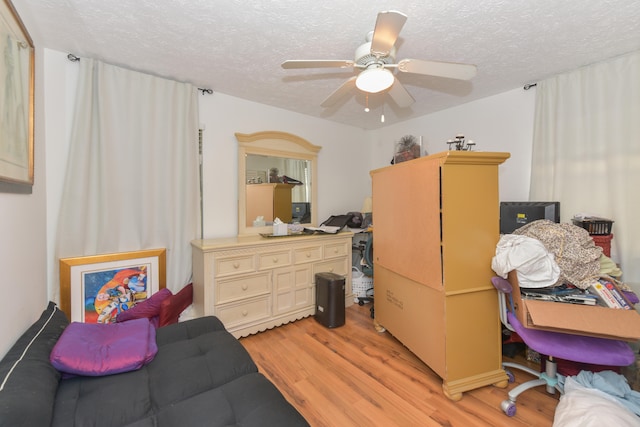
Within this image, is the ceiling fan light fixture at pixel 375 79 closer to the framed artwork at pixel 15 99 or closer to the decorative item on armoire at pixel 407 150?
the decorative item on armoire at pixel 407 150

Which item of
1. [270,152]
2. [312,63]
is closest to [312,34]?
[312,63]

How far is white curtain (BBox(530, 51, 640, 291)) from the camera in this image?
6.57 feet

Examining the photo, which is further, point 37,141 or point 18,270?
point 37,141

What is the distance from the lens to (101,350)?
132 centimetres

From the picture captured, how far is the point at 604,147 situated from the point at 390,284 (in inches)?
82.2

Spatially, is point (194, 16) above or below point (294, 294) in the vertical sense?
above

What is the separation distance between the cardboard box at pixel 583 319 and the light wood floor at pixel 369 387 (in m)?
0.53

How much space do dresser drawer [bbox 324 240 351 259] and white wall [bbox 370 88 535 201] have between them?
1695 millimetres

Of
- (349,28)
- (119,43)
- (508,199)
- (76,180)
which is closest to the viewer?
(349,28)

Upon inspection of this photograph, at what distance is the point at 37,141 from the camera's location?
174 centimetres

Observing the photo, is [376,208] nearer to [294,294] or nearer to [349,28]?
[294,294]

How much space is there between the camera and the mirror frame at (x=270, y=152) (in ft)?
9.35

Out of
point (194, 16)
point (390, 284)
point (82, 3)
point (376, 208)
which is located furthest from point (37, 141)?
point (390, 284)

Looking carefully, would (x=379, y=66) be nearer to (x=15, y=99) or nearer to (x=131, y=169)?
(x=15, y=99)
